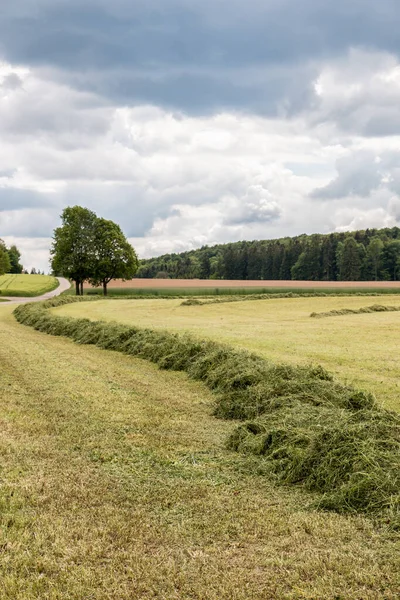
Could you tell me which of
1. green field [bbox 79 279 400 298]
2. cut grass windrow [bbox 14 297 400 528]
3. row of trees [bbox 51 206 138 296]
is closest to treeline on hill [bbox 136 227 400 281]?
green field [bbox 79 279 400 298]

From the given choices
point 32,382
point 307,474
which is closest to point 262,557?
point 307,474

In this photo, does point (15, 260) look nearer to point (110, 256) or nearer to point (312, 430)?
point (110, 256)

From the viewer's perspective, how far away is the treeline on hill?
376ft

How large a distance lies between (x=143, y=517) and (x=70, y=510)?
752 mm

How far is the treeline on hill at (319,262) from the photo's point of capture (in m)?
114

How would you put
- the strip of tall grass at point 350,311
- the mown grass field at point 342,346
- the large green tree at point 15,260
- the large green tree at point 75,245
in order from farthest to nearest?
1. the large green tree at point 15,260
2. the large green tree at point 75,245
3. the strip of tall grass at point 350,311
4. the mown grass field at point 342,346

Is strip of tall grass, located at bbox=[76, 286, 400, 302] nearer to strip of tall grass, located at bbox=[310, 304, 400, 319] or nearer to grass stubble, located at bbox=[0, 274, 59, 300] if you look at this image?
grass stubble, located at bbox=[0, 274, 59, 300]

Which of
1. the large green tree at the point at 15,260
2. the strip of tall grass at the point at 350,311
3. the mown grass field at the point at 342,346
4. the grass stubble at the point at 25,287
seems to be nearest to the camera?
the mown grass field at the point at 342,346

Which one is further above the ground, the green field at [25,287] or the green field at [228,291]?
the green field at [25,287]

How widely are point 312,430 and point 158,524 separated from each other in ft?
8.96

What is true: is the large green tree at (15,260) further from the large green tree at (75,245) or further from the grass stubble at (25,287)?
the large green tree at (75,245)

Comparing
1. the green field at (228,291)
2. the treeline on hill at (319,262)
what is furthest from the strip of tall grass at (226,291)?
the treeline on hill at (319,262)

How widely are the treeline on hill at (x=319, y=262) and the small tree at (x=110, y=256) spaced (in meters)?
55.2

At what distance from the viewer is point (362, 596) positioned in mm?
3811
